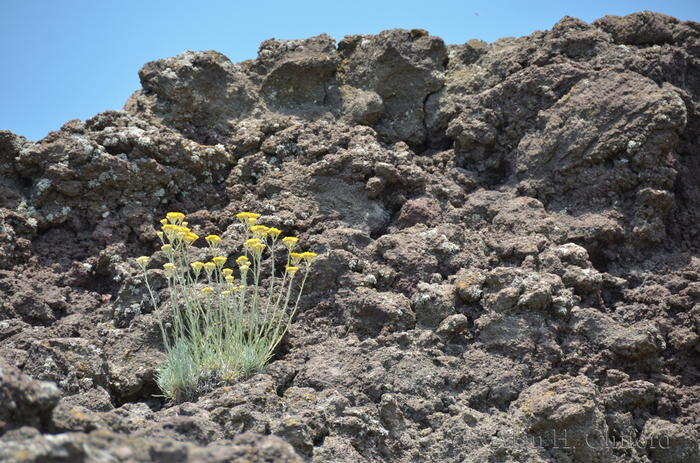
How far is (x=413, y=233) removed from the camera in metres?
5.30

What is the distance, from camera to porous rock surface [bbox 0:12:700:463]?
4.00 meters

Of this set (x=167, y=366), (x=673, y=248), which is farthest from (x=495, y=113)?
(x=167, y=366)

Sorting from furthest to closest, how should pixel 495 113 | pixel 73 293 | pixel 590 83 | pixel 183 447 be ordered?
pixel 495 113, pixel 590 83, pixel 73 293, pixel 183 447

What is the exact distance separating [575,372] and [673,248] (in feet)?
5.70

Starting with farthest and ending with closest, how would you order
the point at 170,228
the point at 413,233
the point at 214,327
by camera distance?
the point at 413,233 < the point at 214,327 < the point at 170,228

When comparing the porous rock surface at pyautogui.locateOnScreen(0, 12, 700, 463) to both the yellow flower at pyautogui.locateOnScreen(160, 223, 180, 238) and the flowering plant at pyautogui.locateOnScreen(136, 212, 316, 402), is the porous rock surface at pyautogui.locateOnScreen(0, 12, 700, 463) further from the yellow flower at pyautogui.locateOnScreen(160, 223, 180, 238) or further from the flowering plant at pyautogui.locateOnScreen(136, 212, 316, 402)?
the yellow flower at pyautogui.locateOnScreen(160, 223, 180, 238)

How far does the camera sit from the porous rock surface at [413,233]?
13.1ft

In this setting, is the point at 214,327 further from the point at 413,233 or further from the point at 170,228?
the point at 413,233

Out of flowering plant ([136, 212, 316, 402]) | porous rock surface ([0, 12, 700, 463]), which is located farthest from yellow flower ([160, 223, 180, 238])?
porous rock surface ([0, 12, 700, 463])

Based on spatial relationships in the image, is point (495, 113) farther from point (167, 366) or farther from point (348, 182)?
point (167, 366)

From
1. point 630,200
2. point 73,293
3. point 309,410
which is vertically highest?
point 630,200

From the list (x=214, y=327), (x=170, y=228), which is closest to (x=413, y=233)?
(x=214, y=327)

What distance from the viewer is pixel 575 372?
14.1ft

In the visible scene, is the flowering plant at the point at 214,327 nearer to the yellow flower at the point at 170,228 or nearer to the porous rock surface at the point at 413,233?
the yellow flower at the point at 170,228
